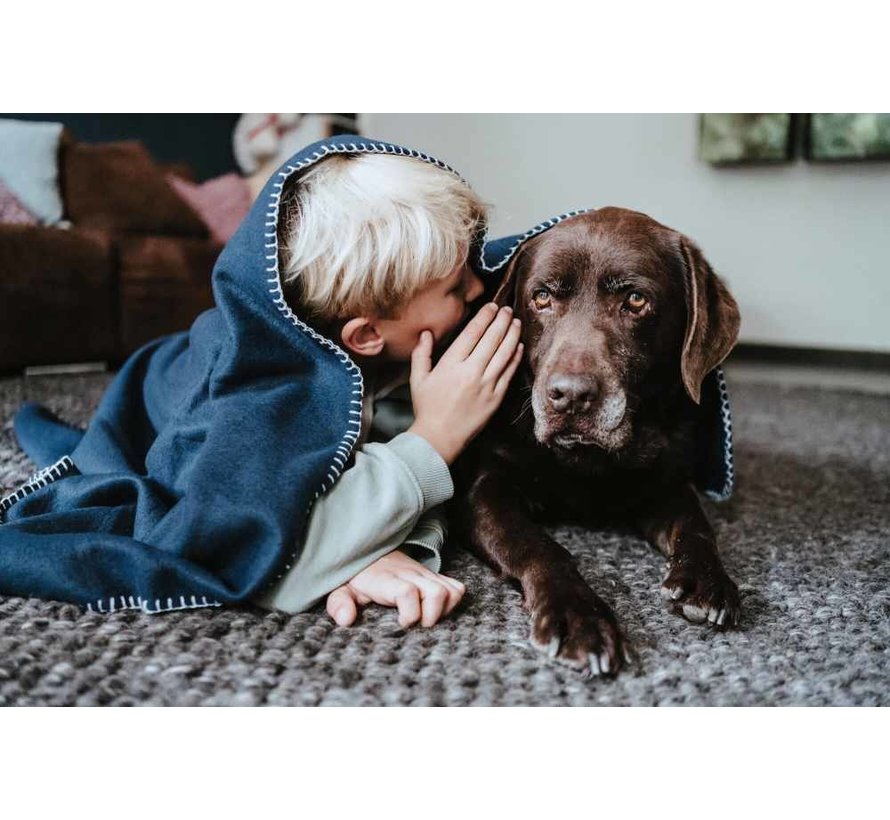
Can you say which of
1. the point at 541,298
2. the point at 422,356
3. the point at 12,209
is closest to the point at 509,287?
the point at 541,298

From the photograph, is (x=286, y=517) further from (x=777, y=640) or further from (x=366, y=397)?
(x=777, y=640)

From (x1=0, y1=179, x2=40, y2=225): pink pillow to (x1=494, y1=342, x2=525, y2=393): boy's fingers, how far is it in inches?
107

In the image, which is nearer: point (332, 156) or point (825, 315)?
point (332, 156)

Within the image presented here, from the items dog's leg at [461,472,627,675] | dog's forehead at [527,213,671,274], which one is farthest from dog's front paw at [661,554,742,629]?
dog's forehead at [527,213,671,274]

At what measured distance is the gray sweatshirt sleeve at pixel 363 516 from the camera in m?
1.13

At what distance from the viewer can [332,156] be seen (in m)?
1.30

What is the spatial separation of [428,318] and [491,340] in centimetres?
11

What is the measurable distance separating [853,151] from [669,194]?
920 mm

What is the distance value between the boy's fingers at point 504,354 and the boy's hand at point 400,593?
348 millimetres

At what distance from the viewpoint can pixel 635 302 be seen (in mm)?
1344

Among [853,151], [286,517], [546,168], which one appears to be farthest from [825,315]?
[286,517]

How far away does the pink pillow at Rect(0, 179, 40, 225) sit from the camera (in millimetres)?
3354

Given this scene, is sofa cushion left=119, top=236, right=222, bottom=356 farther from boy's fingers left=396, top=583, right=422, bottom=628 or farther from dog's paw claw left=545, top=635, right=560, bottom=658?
dog's paw claw left=545, top=635, right=560, bottom=658

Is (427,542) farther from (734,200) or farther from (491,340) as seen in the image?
(734,200)
